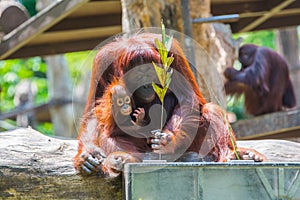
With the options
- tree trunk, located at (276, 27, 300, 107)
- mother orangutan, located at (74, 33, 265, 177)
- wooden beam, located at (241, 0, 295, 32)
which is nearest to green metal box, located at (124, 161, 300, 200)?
mother orangutan, located at (74, 33, 265, 177)

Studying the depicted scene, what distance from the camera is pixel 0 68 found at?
38.7ft

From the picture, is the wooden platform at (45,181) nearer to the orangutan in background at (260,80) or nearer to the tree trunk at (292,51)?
the orangutan in background at (260,80)

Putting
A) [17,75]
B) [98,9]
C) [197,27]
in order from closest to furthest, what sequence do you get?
[197,27] → [98,9] → [17,75]

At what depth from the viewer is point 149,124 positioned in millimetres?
2859

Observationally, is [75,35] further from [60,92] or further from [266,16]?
[60,92]

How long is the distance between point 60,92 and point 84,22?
139 inches

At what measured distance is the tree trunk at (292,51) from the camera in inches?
322

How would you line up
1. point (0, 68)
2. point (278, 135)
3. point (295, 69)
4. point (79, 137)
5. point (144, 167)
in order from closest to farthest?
1. point (144, 167)
2. point (79, 137)
3. point (278, 135)
4. point (295, 69)
5. point (0, 68)

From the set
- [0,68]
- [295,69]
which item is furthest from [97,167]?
[0,68]

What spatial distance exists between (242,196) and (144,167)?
41 cm

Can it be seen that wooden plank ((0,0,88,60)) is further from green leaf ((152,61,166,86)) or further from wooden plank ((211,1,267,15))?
green leaf ((152,61,166,86))

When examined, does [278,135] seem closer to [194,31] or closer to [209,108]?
[194,31]

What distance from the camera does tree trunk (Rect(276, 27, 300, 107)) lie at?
8180 millimetres

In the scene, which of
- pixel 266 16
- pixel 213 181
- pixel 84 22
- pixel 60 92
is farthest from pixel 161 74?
pixel 60 92
